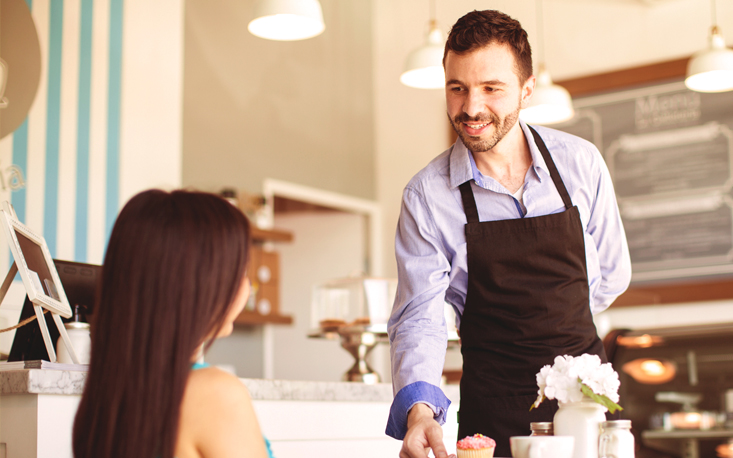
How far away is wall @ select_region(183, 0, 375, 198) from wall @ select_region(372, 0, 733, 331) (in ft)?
0.42

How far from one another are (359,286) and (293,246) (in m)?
3.10

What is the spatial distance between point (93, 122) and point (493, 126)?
7.64 feet

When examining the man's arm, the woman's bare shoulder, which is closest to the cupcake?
the woman's bare shoulder

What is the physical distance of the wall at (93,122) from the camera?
125 inches

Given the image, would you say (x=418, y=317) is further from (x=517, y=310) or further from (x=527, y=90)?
(x=527, y=90)

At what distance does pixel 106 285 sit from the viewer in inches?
39.3

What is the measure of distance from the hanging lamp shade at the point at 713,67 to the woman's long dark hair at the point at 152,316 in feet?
9.05

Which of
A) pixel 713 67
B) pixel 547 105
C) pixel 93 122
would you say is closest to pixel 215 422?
pixel 93 122

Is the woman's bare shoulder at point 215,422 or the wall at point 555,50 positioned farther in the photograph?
the wall at point 555,50

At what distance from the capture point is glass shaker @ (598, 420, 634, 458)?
104 centimetres

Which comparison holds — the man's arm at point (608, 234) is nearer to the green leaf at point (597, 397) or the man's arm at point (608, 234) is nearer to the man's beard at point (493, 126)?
the man's beard at point (493, 126)

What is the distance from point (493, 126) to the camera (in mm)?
1561

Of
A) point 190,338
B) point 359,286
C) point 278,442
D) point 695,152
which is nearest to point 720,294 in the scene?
point 695,152

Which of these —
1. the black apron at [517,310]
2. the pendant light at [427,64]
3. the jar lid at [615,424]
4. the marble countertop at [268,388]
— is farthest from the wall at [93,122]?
the jar lid at [615,424]
